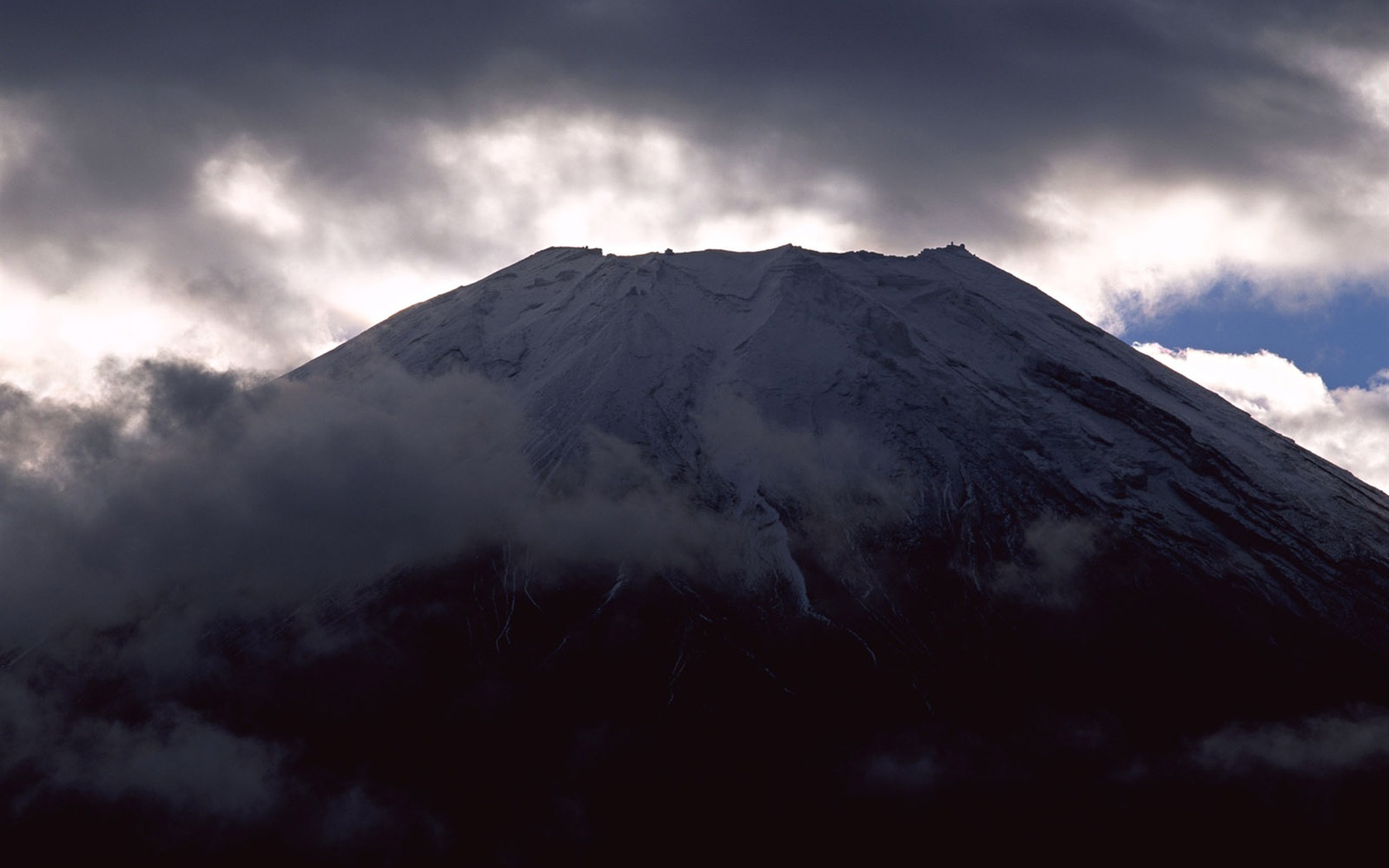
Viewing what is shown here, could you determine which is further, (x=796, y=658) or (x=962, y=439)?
(x=962, y=439)

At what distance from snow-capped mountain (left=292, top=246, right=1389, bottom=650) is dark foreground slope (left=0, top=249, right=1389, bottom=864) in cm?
50

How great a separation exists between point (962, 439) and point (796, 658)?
39.2 m

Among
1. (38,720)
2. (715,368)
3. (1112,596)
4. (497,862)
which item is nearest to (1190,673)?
(1112,596)

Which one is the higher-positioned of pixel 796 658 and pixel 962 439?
pixel 962 439

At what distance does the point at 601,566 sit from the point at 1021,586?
53574mm

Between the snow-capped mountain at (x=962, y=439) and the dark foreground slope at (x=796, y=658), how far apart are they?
1.64ft

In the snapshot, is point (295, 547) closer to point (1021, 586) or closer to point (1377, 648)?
point (1021, 586)

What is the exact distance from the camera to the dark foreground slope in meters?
155

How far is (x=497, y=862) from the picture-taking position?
149375 mm

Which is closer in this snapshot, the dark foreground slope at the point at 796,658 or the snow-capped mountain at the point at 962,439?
the dark foreground slope at the point at 796,658

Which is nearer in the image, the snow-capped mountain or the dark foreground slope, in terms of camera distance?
the dark foreground slope

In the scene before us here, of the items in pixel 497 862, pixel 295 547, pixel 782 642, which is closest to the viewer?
pixel 497 862

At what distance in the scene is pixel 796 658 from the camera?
161875 millimetres

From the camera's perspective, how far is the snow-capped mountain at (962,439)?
17088cm
